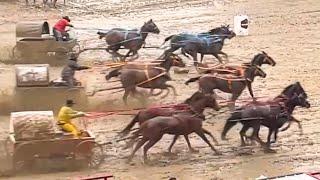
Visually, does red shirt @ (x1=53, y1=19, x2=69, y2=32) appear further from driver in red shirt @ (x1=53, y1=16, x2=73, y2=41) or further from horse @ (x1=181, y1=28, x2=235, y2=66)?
horse @ (x1=181, y1=28, x2=235, y2=66)

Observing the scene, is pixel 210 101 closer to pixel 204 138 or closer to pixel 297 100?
pixel 204 138

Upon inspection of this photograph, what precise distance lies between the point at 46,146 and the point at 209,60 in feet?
27.8

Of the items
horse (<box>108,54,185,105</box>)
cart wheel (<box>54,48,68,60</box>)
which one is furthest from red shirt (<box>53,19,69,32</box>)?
horse (<box>108,54,185,105</box>)

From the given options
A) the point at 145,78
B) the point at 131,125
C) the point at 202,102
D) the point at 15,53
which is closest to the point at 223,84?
the point at 145,78

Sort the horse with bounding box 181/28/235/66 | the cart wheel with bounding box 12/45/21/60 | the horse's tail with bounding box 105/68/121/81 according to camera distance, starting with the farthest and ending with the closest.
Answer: the cart wheel with bounding box 12/45/21/60 < the horse with bounding box 181/28/235/66 < the horse's tail with bounding box 105/68/121/81

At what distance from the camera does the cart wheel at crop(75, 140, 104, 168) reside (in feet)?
39.6

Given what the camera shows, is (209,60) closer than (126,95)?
No

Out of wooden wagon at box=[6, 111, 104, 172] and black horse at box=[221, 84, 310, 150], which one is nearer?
wooden wagon at box=[6, 111, 104, 172]

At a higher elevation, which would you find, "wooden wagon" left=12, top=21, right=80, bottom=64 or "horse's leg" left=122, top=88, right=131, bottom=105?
"wooden wagon" left=12, top=21, right=80, bottom=64

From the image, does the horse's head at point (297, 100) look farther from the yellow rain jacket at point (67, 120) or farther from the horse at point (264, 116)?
the yellow rain jacket at point (67, 120)

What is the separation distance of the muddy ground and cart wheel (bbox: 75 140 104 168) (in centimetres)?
17

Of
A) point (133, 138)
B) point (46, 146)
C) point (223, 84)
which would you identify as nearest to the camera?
point (46, 146)

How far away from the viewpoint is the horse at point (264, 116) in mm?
13258

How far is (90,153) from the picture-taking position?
40.2ft
